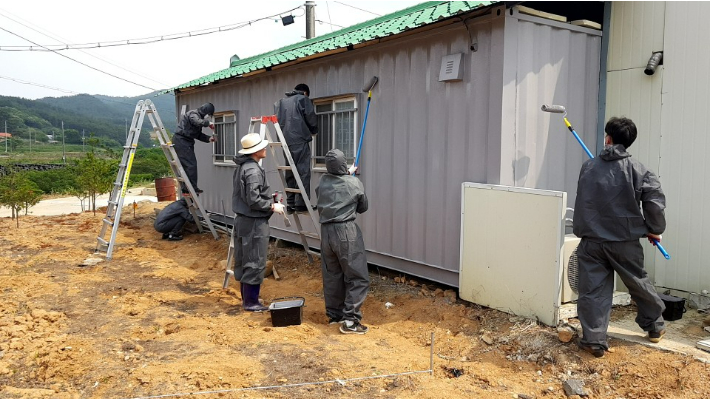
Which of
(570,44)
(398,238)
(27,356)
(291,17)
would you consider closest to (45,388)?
(27,356)

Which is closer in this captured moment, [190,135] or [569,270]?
[569,270]

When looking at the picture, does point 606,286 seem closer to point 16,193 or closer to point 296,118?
point 296,118

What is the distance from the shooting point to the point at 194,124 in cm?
973

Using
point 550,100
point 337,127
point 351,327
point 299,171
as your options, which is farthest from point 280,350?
point 337,127

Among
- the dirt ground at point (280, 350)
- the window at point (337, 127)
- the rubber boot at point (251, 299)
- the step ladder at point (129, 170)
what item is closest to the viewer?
the dirt ground at point (280, 350)

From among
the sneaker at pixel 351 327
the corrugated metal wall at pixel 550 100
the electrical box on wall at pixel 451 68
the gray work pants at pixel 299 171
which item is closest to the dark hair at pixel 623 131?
the corrugated metal wall at pixel 550 100

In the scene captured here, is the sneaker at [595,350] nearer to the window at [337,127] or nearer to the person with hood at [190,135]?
the window at [337,127]

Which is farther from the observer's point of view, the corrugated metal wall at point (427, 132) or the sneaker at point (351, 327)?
the corrugated metal wall at point (427, 132)

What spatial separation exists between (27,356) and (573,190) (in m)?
5.75

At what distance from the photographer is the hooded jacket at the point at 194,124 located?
31.9ft

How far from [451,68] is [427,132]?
2.65 feet

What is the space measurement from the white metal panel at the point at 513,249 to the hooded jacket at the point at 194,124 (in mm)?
5912

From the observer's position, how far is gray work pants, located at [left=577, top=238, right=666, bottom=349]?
4227 millimetres

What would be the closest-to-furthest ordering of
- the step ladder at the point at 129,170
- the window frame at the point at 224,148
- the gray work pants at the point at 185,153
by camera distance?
the step ladder at the point at 129,170
the gray work pants at the point at 185,153
the window frame at the point at 224,148
